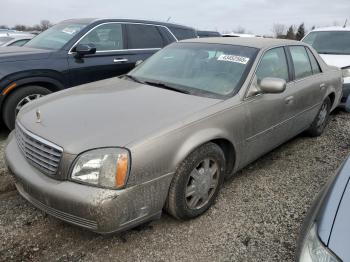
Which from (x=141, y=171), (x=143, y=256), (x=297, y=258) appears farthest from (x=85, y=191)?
(x=297, y=258)

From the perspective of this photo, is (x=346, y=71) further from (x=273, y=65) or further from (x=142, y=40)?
(x=142, y=40)

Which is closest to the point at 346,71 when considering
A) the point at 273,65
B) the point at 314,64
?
the point at 314,64

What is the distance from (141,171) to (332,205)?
118 cm

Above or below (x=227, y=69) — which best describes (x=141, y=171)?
below

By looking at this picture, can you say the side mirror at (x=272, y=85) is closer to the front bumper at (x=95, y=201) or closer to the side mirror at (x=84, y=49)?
the front bumper at (x=95, y=201)

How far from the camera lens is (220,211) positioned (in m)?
3.04

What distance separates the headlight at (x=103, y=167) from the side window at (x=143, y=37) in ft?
12.7

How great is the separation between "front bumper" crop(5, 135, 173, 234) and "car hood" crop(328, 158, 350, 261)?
1175 millimetres

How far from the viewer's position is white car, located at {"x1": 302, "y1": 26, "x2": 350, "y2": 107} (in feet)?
21.1

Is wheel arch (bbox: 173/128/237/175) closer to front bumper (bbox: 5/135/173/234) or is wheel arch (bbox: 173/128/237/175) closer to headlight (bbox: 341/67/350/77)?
front bumper (bbox: 5/135/173/234)

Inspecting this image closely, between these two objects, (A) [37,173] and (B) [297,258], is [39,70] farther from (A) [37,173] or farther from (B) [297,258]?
(B) [297,258]

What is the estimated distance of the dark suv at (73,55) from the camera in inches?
175

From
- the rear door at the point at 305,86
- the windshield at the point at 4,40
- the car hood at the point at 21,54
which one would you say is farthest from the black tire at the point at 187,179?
the windshield at the point at 4,40

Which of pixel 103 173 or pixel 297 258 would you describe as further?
pixel 103 173
